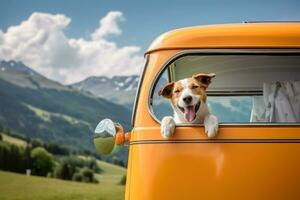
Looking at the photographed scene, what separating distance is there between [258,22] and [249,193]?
4.13 feet

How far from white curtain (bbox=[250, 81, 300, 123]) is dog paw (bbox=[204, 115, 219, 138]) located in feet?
1.85

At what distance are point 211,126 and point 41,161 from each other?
1650cm

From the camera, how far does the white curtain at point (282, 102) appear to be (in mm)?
4039

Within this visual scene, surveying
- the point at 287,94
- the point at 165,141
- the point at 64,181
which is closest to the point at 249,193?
the point at 165,141

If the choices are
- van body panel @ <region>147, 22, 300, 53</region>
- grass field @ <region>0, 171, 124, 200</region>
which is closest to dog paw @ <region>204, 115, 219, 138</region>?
van body panel @ <region>147, 22, 300, 53</region>

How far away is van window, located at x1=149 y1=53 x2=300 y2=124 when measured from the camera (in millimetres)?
4043

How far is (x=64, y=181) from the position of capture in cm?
1733

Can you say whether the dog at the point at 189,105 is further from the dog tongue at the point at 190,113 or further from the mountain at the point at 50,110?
the mountain at the point at 50,110

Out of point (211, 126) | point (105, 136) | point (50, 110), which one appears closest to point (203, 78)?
point (211, 126)

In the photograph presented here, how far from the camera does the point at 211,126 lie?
3.67m

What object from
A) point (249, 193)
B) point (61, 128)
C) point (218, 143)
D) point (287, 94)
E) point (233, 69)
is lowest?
point (249, 193)

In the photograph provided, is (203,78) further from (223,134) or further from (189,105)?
(223,134)

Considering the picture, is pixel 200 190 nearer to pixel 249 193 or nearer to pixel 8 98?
pixel 249 193

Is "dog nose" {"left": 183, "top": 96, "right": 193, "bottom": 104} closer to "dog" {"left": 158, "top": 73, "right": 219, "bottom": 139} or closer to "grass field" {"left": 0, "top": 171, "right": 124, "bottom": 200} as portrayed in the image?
"dog" {"left": 158, "top": 73, "right": 219, "bottom": 139}
